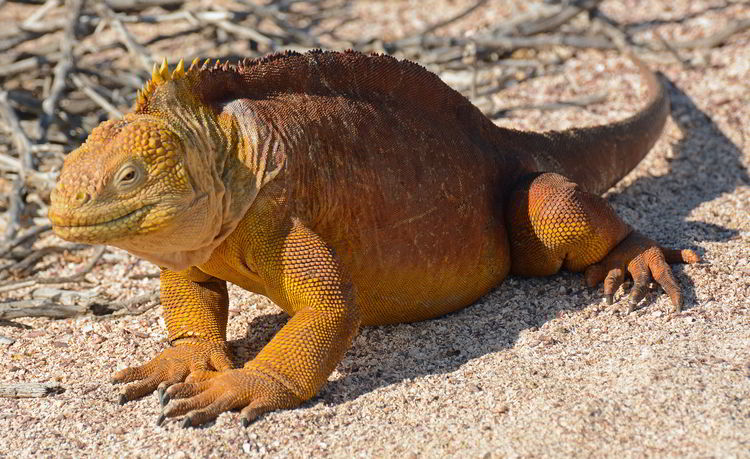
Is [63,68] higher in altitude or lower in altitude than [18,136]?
higher

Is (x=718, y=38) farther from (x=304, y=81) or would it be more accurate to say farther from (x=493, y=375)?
(x=493, y=375)

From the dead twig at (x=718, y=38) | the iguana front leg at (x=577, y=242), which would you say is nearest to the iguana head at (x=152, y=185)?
the iguana front leg at (x=577, y=242)

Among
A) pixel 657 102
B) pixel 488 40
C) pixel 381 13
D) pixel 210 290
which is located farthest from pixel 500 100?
pixel 210 290

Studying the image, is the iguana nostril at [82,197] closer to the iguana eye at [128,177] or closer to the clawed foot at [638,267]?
the iguana eye at [128,177]

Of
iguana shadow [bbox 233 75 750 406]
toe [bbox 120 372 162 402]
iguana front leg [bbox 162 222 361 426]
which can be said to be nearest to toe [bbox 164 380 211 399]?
iguana front leg [bbox 162 222 361 426]

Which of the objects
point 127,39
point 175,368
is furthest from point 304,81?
point 127,39

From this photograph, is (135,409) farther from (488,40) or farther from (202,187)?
(488,40)

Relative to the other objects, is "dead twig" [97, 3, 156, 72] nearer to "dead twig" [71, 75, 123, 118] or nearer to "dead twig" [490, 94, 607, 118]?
"dead twig" [71, 75, 123, 118]
